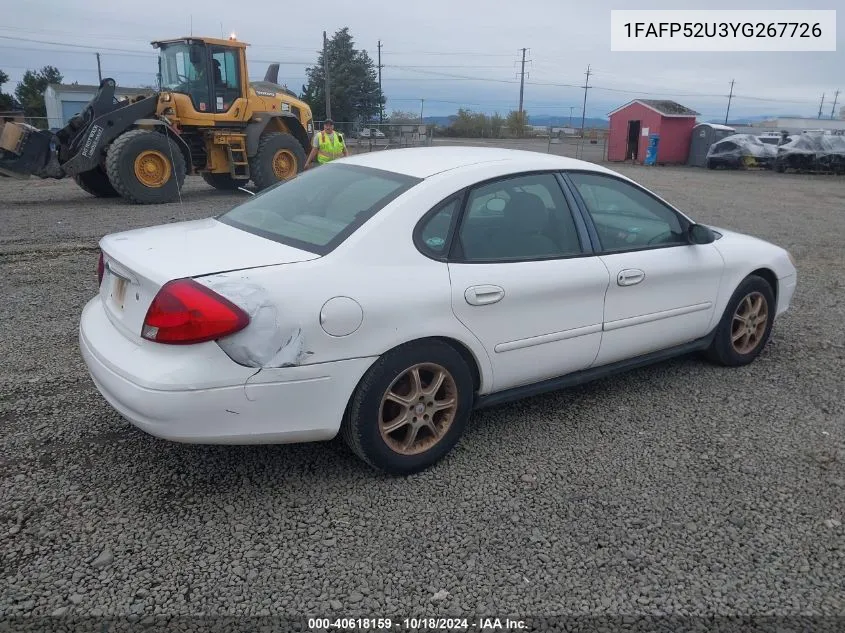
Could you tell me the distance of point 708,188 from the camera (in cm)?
2028

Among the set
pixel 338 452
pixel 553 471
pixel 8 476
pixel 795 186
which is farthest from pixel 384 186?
pixel 795 186

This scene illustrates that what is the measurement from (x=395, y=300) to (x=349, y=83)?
6108 cm

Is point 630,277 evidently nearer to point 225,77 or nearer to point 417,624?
point 417,624

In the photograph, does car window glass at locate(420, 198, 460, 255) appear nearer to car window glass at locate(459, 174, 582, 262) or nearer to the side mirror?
car window glass at locate(459, 174, 582, 262)

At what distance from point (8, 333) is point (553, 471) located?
416cm

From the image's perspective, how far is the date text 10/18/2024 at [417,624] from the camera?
239 centimetres

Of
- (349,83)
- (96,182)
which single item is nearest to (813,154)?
(96,182)

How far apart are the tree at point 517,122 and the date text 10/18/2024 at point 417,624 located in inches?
2398

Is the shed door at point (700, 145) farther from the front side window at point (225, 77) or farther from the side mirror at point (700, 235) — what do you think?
the side mirror at point (700, 235)

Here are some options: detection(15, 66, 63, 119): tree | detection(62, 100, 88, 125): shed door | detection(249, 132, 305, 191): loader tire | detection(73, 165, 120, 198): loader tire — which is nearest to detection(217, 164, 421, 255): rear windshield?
detection(249, 132, 305, 191): loader tire

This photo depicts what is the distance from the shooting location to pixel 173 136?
13078mm


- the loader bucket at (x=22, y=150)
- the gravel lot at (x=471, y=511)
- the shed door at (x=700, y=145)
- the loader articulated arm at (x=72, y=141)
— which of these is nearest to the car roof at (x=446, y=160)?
the gravel lot at (x=471, y=511)

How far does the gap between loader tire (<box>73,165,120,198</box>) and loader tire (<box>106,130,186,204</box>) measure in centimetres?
121

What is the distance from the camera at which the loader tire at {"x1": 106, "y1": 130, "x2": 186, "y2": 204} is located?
12.3m
